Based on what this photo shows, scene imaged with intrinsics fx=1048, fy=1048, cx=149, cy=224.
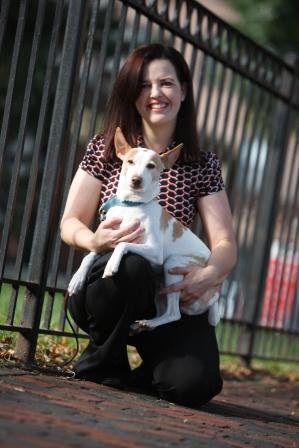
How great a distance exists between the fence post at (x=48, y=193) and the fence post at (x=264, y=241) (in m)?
3.07

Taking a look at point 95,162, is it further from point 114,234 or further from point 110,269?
point 110,269

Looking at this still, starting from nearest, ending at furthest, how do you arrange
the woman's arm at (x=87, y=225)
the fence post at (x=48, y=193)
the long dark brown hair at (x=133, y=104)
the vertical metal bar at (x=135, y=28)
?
1. the woman's arm at (x=87, y=225)
2. the long dark brown hair at (x=133, y=104)
3. the fence post at (x=48, y=193)
4. the vertical metal bar at (x=135, y=28)

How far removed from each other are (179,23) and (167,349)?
254 cm

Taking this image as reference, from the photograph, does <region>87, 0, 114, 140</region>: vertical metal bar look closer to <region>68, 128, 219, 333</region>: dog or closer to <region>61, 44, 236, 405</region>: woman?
<region>61, 44, 236, 405</region>: woman

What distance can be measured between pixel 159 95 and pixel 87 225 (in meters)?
0.72

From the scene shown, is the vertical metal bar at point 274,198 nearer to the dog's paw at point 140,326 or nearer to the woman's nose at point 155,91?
the woman's nose at point 155,91

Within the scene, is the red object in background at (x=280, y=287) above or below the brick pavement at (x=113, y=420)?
above

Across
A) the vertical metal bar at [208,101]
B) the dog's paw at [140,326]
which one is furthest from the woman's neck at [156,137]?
the vertical metal bar at [208,101]

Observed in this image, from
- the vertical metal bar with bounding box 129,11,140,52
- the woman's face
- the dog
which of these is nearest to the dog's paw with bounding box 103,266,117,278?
the dog

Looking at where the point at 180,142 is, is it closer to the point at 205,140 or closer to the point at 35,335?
the point at 35,335

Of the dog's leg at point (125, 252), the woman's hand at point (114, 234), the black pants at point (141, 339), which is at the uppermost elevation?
the woman's hand at point (114, 234)

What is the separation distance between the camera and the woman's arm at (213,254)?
4742 mm

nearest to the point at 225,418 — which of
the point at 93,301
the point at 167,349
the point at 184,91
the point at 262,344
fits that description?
the point at 167,349

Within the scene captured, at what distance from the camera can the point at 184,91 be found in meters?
5.25
